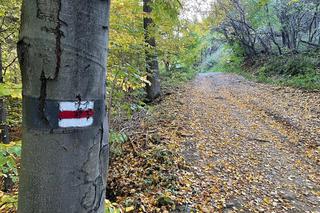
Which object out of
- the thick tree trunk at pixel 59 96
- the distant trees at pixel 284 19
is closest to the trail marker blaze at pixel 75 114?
the thick tree trunk at pixel 59 96

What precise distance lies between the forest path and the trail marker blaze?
10.5 ft

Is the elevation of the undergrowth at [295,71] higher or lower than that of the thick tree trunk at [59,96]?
higher

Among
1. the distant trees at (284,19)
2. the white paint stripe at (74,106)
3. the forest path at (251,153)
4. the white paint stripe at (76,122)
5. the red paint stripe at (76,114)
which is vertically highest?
the distant trees at (284,19)

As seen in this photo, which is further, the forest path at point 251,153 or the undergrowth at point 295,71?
the undergrowth at point 295,71

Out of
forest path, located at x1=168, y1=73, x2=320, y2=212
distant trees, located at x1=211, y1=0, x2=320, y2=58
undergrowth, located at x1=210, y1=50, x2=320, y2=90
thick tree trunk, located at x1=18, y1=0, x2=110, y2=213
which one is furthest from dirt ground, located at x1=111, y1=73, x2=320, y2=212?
distant trees, located at x1=211, y1=0, x2=320, y2=58

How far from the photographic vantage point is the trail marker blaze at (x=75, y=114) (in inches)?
37.3

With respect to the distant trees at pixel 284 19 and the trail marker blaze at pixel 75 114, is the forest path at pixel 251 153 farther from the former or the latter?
the distant trees at pixel 284 19

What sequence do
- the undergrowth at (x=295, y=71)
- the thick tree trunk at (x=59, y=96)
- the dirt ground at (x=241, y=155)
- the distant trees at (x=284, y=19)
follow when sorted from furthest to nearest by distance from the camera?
the distant trees at (x=284, y=19) → the undergrowth at (x=295, y=71) → the dirt ground at (x=241, y=155) → the thick tree trunk at (x=59, y=96)

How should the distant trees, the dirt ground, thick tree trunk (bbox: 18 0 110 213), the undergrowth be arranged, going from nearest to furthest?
1. thick tree trunk (bbox: 18 0 110 213)
2. the dirt ground
3. the undergrowth
4. the distant trees

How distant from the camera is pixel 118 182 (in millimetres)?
4930

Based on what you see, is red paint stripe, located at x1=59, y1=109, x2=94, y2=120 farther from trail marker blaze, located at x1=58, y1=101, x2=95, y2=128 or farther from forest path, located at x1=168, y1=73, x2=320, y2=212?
forest path, located at x1=168, y1=73, x2=320, y2=212

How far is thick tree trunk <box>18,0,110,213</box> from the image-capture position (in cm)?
92

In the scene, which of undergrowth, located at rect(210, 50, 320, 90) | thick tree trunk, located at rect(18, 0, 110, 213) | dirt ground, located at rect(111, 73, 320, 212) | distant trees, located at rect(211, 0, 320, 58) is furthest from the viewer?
distant trees, located at rect(211, 0, 320, 58)

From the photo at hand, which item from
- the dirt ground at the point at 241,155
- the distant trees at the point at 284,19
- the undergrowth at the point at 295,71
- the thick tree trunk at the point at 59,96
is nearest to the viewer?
the thick tree trunk at the point at 59,96
